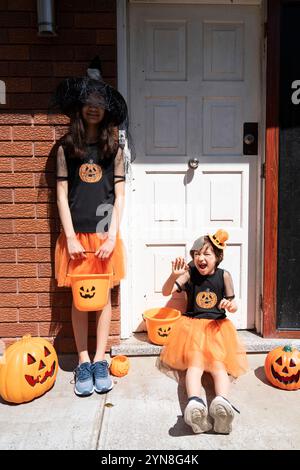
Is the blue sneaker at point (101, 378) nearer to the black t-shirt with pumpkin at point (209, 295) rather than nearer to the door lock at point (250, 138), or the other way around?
the black t-shirt with pumpkin at point (209, 295)

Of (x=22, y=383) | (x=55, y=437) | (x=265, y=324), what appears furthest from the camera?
(x=265, y=324)

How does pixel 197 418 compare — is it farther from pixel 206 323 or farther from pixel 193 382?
pixel 206 323

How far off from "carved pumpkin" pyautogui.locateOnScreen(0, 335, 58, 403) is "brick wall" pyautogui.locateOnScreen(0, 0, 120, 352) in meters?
0.48

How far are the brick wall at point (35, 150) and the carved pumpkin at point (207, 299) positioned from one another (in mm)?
656

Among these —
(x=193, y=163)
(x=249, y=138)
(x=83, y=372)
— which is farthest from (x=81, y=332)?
(x=249, y=138)

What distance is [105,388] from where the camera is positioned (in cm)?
280

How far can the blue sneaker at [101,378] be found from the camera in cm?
280

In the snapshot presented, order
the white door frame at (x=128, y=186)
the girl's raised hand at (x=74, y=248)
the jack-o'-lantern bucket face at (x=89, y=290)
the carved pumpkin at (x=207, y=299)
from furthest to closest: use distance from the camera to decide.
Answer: the white door frame at (x=128, y=186), the carved pumpkin at (x=207, y=299), the girl's raised hand at (x=74, y=248), the jack-o'-lantern bucket face at (x=89, y=290)

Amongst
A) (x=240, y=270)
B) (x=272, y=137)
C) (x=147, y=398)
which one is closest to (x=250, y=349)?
(x=240, y=270)

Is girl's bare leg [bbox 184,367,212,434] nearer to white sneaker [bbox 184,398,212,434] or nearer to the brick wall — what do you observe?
white sneaker [bbox 184,398,212,434]

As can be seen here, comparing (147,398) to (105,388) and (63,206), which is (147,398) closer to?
(105,388)

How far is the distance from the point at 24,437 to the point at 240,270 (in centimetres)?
202

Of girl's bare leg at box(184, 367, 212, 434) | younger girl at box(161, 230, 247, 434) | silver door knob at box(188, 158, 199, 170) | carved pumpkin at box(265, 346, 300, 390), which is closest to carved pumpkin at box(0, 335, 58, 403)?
younger girl at box(161, 230, 247, 434)

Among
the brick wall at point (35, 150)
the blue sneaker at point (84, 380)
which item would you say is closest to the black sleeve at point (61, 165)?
the brick wall at point (35, 150)
